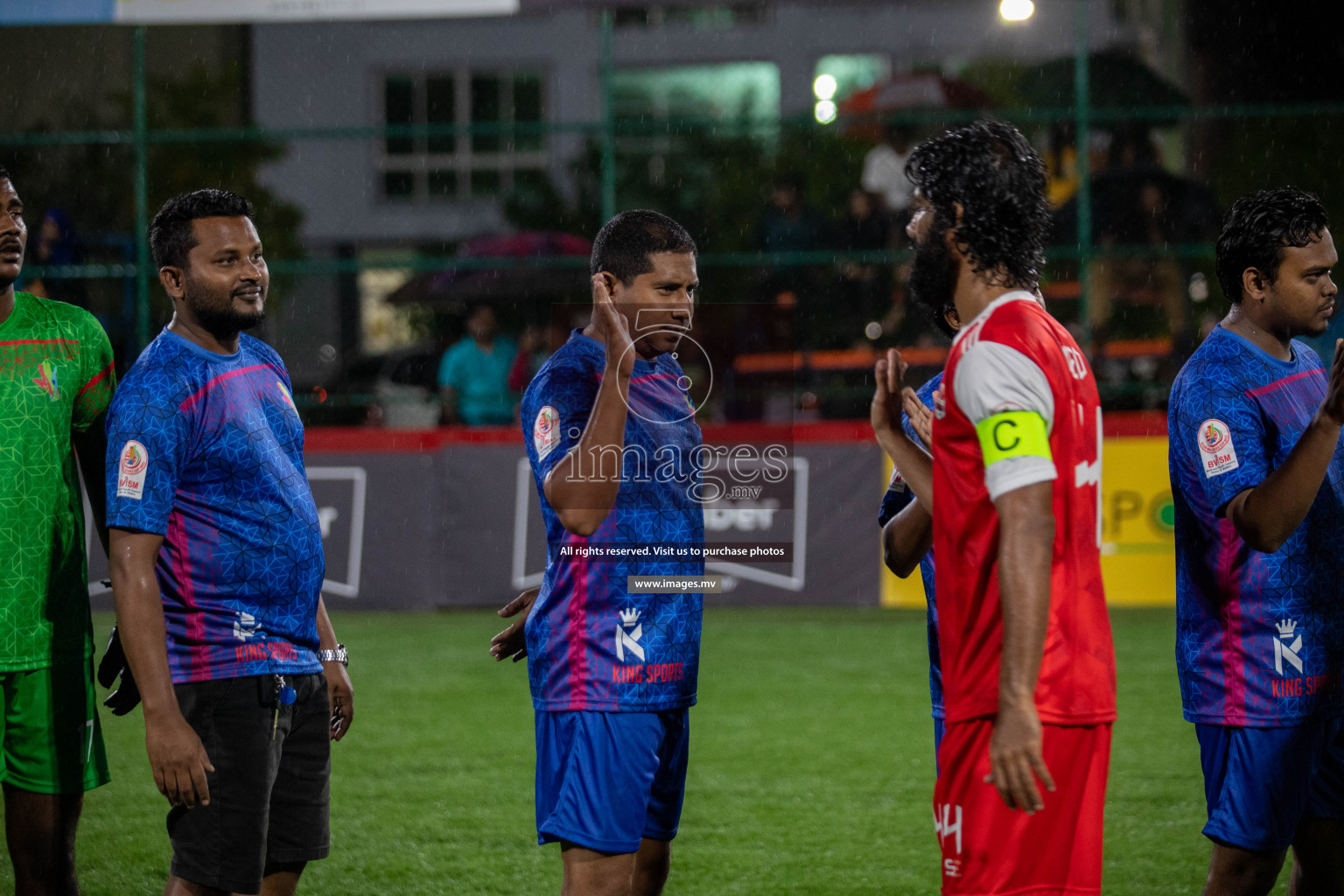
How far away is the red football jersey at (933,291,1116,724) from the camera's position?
2805mm

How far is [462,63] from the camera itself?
35188mm

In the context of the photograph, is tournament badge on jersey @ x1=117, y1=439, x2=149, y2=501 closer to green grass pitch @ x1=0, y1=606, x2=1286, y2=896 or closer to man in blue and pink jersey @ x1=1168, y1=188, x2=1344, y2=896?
green grass pitch @ x1=0, y1=606, x2=1286, y2=896

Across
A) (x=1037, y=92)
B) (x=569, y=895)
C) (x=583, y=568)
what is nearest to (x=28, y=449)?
(x=583, y=568)

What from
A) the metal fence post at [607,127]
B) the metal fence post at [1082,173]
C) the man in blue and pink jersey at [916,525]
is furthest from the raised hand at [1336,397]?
the metal fence post at [607,127]

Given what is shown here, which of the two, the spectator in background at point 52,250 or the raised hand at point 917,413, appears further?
the spectator in background at point 52,250

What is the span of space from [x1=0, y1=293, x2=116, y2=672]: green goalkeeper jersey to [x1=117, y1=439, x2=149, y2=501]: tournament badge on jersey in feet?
2.02

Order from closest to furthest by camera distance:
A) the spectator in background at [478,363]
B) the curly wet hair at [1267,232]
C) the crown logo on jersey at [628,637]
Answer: the crown logo on jersey at [628,637] < the curly wet hair at [1267,232] < the spectator in background at [478,363]

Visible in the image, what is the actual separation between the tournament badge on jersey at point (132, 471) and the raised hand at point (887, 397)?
71.4 inches

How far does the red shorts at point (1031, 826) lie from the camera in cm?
281

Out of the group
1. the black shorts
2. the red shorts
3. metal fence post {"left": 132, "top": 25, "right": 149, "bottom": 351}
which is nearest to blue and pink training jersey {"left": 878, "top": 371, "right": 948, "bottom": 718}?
the red shorts

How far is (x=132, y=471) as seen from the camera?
3.46 meters

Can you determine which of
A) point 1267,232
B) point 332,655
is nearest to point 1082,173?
point 1267,232

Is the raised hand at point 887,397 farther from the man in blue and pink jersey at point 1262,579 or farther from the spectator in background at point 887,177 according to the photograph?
the spectator in background at point 887,177

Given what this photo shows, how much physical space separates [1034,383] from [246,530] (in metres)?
2.05
